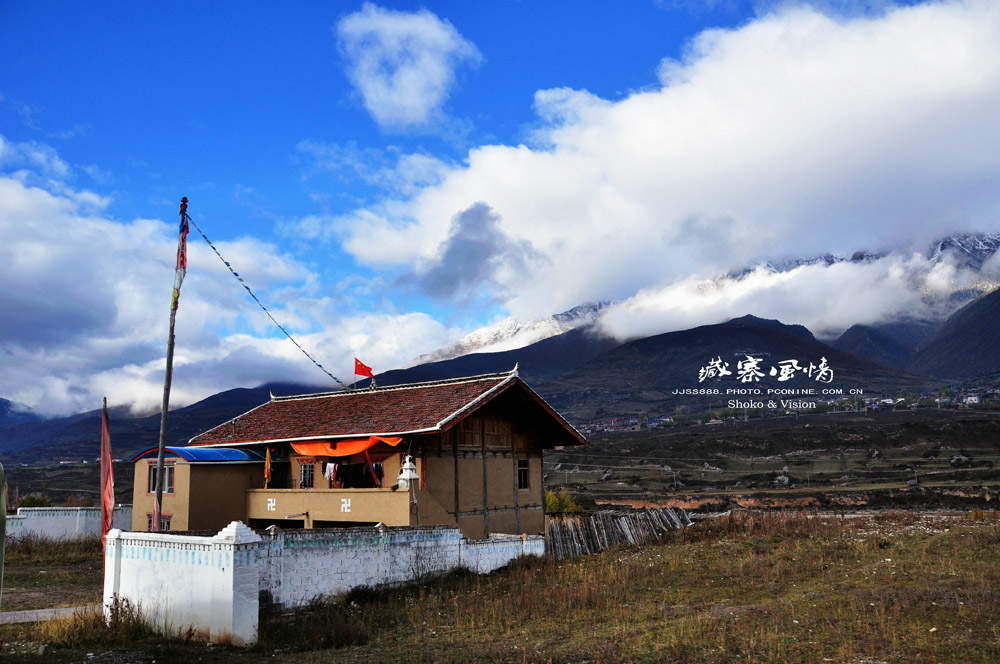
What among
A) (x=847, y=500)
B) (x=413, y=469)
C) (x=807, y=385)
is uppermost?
(x=807, y=385)

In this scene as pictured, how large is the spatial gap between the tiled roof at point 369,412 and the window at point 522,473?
2.26m

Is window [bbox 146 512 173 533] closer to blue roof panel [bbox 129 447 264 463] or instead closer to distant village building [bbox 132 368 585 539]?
distant village building [bbox 132 368 585 539]

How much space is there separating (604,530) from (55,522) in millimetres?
22456

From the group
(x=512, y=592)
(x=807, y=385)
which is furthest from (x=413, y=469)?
(x=807, y=385)

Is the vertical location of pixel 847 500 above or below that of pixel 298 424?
below

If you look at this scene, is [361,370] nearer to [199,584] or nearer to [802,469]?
[199,584]

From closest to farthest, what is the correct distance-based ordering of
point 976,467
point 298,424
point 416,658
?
point 416,658 < point 298,424 < point 976,467

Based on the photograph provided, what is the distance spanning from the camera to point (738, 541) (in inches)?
992

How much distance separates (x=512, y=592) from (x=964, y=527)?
16449mm

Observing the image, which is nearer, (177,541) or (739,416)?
(177,541)

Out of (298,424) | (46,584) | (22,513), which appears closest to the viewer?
(46,584)

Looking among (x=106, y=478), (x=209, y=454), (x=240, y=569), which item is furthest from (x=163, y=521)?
(x=240, y=569)

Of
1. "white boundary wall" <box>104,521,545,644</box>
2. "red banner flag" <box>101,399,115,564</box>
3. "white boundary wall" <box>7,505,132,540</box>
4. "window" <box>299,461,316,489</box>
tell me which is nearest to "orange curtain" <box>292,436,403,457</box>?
"window" <box>299,461,316,489</box>

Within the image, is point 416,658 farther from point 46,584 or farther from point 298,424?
point 298,424
